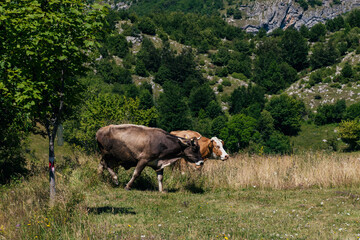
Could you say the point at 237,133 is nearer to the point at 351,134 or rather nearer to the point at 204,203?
the point at 351,134

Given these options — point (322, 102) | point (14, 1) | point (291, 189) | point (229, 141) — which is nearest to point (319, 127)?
point (322, 102)

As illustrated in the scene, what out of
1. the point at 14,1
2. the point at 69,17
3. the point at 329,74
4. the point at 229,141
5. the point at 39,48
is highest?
the point at 329,74

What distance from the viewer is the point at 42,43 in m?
7.76

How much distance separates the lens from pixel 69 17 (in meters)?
7.90

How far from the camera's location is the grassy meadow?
8094mm

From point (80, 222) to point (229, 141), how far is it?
116482 mm

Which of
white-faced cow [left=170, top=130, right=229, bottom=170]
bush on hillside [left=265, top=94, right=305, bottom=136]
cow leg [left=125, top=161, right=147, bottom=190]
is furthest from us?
bush on hillside [left=265, top=94, right=305, bottom=136]

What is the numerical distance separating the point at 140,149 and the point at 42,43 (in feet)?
21.5

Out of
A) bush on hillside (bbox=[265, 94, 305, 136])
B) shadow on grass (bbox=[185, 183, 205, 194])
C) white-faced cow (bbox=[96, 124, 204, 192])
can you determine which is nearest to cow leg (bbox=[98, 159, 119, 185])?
white-faced cow (bbox=[96, 124, 204, 192])

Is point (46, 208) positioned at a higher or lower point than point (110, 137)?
lower

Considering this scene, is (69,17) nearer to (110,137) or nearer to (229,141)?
(110,137)

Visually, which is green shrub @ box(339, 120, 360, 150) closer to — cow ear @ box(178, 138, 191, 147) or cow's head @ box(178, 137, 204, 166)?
cow's head @ box(178, 137, 204, 166)

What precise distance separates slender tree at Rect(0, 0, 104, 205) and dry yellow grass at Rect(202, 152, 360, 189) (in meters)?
8.55

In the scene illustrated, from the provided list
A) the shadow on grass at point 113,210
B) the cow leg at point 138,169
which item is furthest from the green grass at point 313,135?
the shadow on grass at point 113,210
